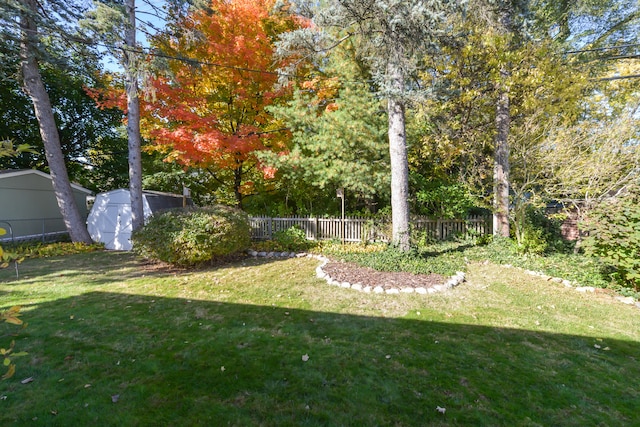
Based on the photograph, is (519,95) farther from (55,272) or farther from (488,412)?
(55,272)

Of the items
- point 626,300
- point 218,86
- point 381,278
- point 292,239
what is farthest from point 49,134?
point 626,300

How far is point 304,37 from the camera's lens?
7.32 metres

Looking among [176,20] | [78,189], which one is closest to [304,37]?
[176,20]

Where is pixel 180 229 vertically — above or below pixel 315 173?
below

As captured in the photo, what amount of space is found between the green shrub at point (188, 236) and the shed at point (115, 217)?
137 inches

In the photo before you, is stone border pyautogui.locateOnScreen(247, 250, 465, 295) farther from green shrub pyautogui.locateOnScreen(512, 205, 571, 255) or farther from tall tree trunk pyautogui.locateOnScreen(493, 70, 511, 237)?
tall tree trunk pyautogui.locateOnScreen(493, 70, 511, 237)

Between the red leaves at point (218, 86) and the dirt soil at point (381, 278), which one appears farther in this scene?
the red leaves at point (218, 86)

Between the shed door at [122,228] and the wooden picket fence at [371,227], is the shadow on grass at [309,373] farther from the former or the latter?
the shed door at [122,228]

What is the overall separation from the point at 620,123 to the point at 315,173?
7634 mm

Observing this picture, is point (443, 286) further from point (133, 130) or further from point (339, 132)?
point (133, 130)

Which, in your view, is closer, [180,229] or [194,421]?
[194,421]

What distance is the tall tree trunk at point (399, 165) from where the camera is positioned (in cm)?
681

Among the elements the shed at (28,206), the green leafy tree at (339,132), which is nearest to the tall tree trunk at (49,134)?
the shed at (28,206)

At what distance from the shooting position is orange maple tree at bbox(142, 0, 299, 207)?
8312mm
